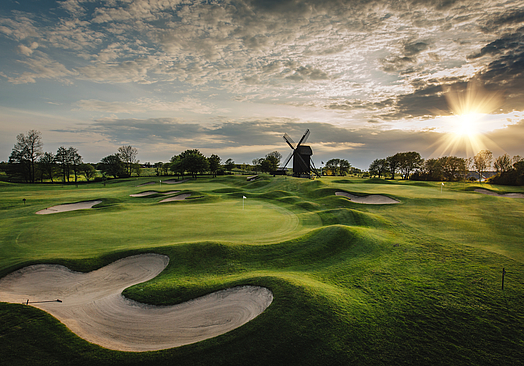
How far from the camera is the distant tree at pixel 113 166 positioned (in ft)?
245

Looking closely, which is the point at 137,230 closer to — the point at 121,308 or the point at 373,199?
the point at 121,308

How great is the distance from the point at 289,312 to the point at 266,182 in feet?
148

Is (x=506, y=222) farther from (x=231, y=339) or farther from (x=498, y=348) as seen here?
(x=231, y=339)

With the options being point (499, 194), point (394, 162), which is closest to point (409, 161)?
point (394, 162)

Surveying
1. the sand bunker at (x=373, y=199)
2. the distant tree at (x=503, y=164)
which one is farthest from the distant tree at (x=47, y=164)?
the distant tree at (x=503, y=164)

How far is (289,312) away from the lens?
270 inches

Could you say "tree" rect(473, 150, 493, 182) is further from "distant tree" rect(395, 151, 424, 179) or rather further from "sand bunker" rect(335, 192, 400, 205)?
"sand bunker" rect(335, 192, 400, 205)

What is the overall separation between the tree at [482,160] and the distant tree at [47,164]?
403 ft

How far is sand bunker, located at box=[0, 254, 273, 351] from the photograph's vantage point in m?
6.81

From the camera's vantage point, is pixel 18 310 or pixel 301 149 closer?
pixel 18 310

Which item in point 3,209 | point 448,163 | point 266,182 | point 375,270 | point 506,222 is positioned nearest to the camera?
point 375,270

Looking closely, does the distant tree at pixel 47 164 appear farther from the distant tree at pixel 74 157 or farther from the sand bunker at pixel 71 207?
the sand bunker at pixel 71 207

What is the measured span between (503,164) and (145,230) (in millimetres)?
76360

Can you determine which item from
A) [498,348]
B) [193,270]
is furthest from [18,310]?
[498,348]
